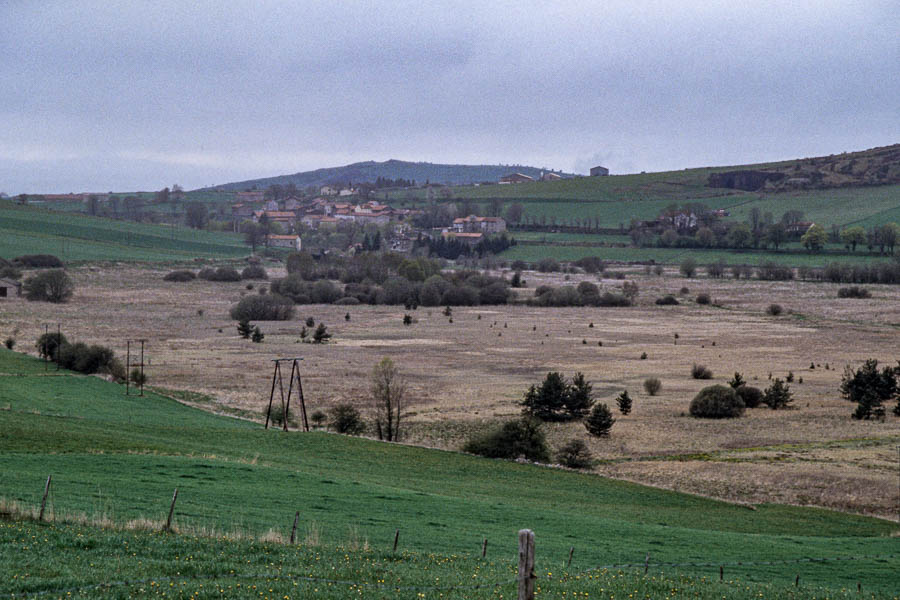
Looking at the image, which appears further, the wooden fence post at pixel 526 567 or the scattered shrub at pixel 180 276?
the scattered shrub at pixel 180 276

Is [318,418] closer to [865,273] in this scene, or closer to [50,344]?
[50,344]

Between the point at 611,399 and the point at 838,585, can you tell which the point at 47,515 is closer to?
the point at 838,585

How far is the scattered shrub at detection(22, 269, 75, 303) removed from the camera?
101m

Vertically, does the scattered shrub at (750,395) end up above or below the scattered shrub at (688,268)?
below

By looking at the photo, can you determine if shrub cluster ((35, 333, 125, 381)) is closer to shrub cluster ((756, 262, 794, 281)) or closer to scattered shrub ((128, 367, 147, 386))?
scattered shrub ((128, 367, 147, 386))

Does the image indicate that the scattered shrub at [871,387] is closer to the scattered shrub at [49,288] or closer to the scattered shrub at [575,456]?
the scattered shrub at [575,456]

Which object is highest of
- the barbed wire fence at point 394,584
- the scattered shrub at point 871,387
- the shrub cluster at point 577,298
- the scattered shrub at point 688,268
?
the scattered shrub at point 688,268

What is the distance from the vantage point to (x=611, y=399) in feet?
158

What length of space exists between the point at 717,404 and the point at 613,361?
18944 mm

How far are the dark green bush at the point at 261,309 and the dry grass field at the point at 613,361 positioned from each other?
2.44m

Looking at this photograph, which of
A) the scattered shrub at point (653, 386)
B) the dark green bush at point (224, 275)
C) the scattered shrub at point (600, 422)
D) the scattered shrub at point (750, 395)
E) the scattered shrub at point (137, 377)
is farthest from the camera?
the dark green bush at point (224, 275)

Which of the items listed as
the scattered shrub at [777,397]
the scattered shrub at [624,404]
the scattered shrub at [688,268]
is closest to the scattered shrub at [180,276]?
the scattered shrub at [688,268]

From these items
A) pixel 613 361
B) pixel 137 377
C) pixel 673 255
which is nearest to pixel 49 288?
pixel 137 377

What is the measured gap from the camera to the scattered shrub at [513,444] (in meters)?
35.1
